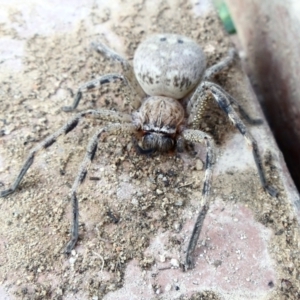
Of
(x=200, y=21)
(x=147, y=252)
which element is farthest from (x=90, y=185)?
(x=200, y=21)

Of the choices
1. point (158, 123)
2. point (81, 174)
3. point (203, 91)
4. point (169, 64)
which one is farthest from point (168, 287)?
point (169, 64)

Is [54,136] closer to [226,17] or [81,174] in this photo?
[81,174]

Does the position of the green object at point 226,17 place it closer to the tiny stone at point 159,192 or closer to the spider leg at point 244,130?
the spider leg at point 244,130

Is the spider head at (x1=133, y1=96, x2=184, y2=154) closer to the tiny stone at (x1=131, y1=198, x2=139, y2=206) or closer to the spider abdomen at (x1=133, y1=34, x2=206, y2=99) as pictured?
the spider abdomen at (x1=133, y1=34, x2=206, y2=99)

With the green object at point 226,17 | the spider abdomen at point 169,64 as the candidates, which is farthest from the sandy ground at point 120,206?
the green object at point 226,17

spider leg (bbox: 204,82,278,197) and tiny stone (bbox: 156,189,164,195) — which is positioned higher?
spider leg (bbox: 204,82,278,197)

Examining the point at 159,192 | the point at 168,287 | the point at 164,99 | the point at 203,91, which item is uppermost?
the point at 203,91

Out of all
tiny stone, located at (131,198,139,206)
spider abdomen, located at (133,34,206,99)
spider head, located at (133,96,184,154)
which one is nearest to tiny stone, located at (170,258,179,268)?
tiny stone, located at (131,198,139,206)
